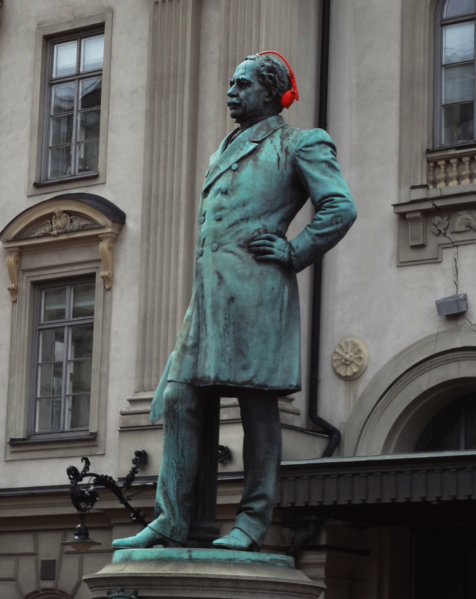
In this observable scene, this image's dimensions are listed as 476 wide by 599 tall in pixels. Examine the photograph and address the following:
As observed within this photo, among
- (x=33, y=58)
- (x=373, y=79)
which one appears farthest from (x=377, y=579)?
(x=33, y=58)

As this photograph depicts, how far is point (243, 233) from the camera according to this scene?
598 centimetres

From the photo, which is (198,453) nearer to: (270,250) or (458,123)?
(270,250)

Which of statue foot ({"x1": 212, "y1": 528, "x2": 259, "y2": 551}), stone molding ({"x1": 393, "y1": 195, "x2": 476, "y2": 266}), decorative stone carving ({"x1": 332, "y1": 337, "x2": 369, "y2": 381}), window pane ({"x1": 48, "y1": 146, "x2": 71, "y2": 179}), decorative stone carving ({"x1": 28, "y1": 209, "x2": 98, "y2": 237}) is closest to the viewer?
statue foot ({"x1": 212, "y1": 528, "x2": 259, "y2": 551})

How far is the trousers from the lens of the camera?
5.87m

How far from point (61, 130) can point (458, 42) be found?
5.35m

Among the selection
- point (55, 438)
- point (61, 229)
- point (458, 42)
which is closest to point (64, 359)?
point (55, 438)

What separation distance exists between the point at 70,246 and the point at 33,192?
0.92 meters

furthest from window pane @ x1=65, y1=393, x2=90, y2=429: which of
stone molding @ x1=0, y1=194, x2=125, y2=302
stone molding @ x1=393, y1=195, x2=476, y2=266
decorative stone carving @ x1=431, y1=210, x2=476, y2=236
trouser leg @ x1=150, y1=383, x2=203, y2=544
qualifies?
trouser leg @ x1=150, y1=383, x2=203, y2=544

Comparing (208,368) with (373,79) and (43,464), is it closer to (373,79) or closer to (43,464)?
(373,79)

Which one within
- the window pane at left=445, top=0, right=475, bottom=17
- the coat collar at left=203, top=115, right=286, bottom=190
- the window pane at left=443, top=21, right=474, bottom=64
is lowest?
the coat collar at left=203, top=115, right=286, bottom=190

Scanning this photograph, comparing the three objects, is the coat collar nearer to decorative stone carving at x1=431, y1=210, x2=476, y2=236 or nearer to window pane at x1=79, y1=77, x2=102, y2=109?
decorative stone carving at x1=431, y1=210, x2=476, y2=236

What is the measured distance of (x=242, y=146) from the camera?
618cm

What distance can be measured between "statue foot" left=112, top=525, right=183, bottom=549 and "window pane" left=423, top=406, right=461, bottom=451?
1025 centimetres

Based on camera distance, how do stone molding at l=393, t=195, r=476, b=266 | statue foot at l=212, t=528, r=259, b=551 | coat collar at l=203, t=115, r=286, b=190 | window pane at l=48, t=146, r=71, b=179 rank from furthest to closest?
window pane at l=48, t=146, r=71, b=179 → stone molding at l=393, t=195, r=476, b=266 → coat collar at l=203, t=115, r=286, b=190 → statue foot at l=212, t=528, r=259, b=551
